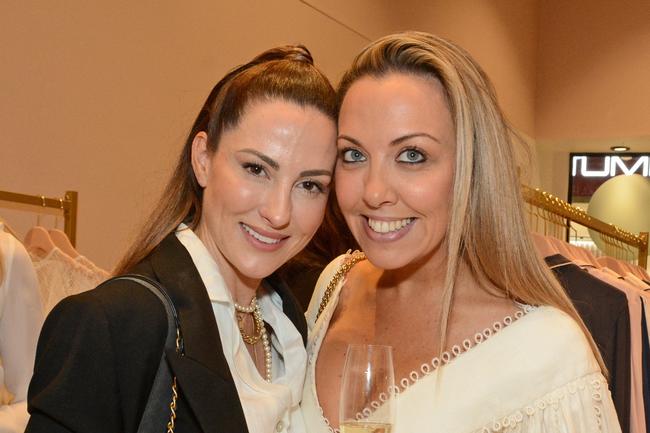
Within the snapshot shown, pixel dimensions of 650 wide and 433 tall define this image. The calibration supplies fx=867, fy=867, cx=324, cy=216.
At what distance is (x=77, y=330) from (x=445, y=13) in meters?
6.79

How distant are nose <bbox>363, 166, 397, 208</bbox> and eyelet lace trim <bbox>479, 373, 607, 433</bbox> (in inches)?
23.4

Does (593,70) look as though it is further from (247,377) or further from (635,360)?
(247,377)

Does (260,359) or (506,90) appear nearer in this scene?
(260,359)

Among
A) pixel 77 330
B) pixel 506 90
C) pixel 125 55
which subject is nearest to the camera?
pixel 77 330

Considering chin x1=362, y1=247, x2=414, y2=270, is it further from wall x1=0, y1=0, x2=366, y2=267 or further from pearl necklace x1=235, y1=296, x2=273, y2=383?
wall x1=0, y1=0, x2=366, y2=267

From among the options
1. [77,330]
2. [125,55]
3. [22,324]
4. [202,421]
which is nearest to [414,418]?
[202,421]

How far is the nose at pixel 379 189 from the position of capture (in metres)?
2.12

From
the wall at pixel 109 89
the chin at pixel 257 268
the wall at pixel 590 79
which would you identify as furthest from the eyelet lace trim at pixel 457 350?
the wall at pixel 590 79

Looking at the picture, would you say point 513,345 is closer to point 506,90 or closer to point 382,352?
point 382,352

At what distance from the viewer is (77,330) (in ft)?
5.32

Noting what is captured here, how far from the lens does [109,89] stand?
13.0 feet

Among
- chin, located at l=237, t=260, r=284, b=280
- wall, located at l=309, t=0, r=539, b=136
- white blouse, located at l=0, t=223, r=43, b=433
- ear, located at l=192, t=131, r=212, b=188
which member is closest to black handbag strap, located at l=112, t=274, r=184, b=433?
chin, located at l=237, t=260, r=284, b=280

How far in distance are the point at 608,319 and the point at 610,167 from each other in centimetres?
782

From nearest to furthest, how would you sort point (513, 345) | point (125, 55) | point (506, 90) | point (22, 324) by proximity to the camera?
point (513, 345)
point (22, 324)
point (125, 55)
point (506, 90)
